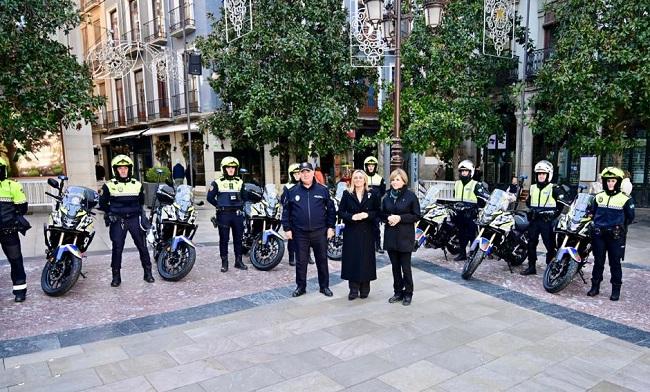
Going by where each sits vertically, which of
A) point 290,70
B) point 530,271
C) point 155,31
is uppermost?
point 155,31

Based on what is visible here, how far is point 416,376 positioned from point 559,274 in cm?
327

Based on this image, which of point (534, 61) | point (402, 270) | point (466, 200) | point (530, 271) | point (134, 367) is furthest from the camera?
point (534, 61)

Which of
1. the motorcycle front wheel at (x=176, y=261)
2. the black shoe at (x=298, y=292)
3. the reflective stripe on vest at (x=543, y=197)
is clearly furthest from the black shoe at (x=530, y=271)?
the motorcycle front wheel at (x=176, y=261)

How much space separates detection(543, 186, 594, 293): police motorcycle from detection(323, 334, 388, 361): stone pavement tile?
291 cm

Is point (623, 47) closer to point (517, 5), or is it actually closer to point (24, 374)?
point (517, 5)

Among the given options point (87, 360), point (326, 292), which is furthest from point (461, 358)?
point (87, 360)

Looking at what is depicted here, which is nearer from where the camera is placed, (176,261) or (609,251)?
(609,251)

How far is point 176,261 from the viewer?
21.8 feet

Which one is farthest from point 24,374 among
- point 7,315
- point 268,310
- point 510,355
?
point 510,355

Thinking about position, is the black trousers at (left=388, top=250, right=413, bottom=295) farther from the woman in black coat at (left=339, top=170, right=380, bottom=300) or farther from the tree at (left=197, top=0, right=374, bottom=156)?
the tree at (left=197, top=0, right=374, bottom=156)

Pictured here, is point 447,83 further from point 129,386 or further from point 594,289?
point 129,386

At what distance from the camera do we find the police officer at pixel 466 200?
24.7ft

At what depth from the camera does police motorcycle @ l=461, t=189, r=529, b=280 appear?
21.6 feet

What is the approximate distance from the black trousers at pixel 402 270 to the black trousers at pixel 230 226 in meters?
2.71
